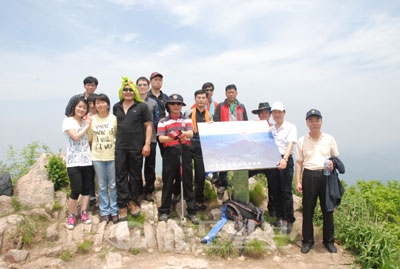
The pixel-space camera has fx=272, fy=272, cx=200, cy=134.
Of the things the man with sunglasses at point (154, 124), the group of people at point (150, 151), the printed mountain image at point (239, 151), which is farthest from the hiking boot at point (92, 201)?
the printed mountain image at point (239, 151)

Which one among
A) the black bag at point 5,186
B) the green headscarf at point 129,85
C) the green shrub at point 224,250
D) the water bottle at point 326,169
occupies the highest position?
the green headscarf at point 129,85

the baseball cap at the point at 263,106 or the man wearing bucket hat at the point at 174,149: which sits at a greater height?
the baseball cap at the point at 263,106

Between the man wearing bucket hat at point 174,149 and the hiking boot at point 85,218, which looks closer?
the man wearing bucket hat at point 174,149

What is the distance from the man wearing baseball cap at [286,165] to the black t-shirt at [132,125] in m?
2.73

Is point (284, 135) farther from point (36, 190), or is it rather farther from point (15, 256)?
point (36, 190)

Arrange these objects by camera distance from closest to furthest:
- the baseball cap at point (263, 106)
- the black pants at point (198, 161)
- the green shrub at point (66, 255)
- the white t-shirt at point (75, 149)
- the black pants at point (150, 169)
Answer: the green shrub at point (66, 255) < the white t-shirt at point (75, 149) < the black pants at point (198, 161) < the black pants at point (150, 169) < the baseball cap at point (263, 106)

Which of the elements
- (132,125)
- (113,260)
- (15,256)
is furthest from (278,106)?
(15,256)

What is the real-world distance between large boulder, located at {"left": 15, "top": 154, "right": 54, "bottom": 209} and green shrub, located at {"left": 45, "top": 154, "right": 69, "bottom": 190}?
0.47 ft

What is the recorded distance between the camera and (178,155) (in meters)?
5.60

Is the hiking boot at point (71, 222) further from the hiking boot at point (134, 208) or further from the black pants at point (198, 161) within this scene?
the black pants at point (198, 161)

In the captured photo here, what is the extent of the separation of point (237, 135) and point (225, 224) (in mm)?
1895

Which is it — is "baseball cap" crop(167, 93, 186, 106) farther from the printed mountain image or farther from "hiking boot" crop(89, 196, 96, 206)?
"hiking boot" crop(89, 196, 96, 206)

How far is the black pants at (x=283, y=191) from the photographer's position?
229 inches

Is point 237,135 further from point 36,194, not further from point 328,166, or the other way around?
point 36,194
